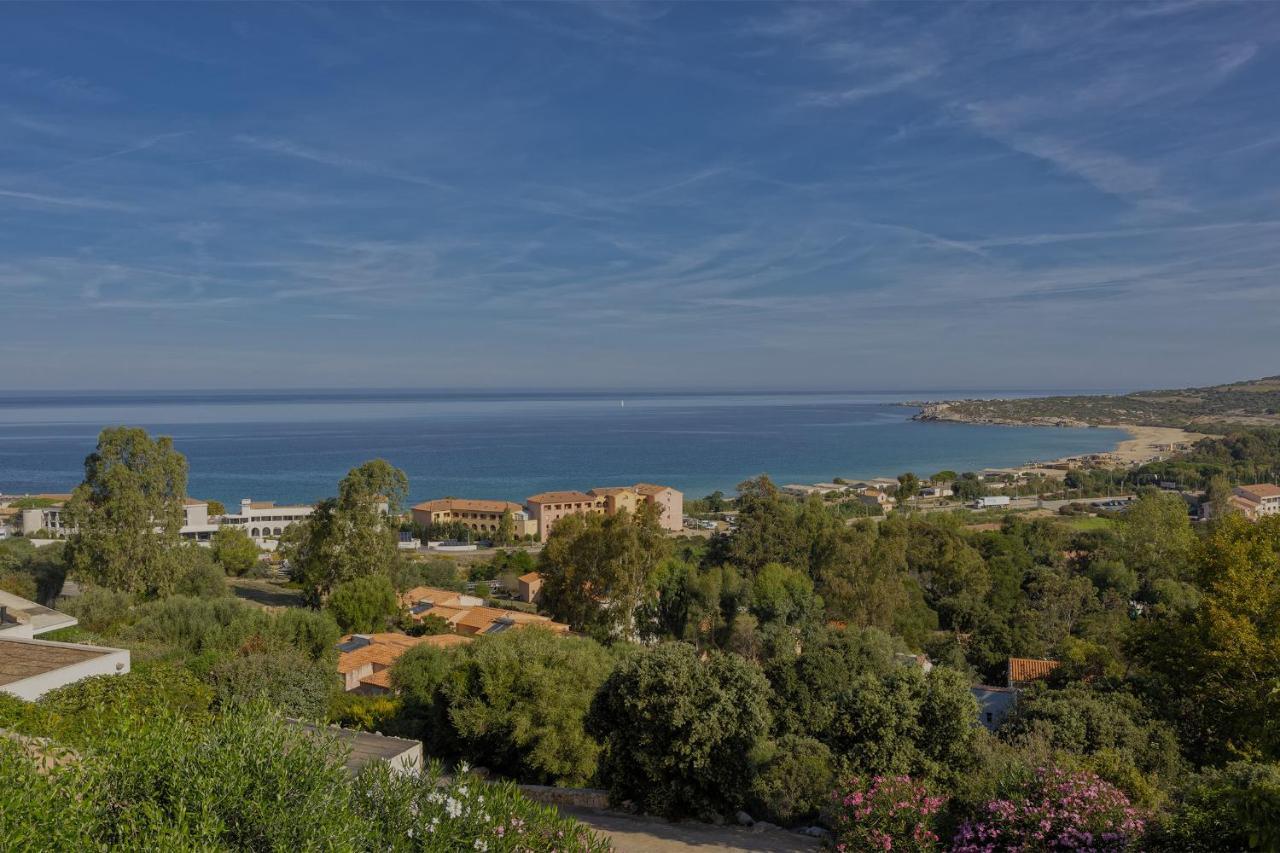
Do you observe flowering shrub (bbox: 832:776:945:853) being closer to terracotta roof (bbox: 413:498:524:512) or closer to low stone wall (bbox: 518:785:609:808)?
low stone wall (bbox: 518:785:609:808)

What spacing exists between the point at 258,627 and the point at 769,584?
13.0m

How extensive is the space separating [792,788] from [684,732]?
139cm

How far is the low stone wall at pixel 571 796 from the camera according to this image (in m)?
10.3

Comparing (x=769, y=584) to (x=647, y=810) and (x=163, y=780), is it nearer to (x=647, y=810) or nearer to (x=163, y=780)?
(x=647, y=810)

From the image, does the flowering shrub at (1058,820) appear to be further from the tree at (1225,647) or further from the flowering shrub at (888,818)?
the tree at (1225,647)

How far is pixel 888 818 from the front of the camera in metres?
6.98

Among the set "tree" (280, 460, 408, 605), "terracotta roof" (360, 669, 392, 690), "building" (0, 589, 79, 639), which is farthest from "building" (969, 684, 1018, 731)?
"building" (0, 589, 79, 639)

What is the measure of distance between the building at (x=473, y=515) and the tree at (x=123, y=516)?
120 feet

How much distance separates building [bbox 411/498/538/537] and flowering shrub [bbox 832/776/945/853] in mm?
50138

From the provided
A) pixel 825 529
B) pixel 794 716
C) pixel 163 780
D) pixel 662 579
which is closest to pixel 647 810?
pixel 794 716

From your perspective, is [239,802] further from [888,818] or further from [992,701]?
[992,701]

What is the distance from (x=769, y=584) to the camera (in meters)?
22.7

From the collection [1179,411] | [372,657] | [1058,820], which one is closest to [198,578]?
[372,657]

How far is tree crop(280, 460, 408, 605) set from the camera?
22562mm
